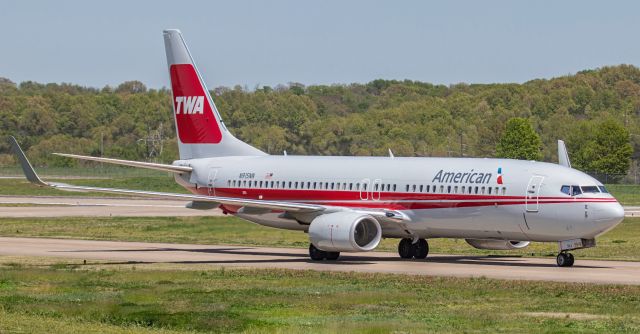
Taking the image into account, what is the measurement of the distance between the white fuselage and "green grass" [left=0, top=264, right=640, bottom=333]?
5.30 m

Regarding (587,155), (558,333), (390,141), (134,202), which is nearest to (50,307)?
(558,333)

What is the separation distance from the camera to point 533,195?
40406 millimetres

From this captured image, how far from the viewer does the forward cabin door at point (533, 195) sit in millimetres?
40312

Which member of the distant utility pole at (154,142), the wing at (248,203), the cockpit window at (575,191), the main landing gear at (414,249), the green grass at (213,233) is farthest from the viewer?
the distant utility pole at (154,142)

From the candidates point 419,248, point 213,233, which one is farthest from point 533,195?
point 213,233

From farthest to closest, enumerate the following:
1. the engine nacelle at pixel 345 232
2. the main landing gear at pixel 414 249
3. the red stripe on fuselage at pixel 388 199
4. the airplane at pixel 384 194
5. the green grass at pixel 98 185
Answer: the green grass at pixel 98 185 → the main landing gear at pixel 414 249 → the engine nacelle at pixel 345 232 → the red stripe on fuselage at pixel 388 199 → the airplane at pixel 384 194

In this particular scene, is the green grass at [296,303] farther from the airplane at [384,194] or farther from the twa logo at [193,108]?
the twa logo at [193,108]

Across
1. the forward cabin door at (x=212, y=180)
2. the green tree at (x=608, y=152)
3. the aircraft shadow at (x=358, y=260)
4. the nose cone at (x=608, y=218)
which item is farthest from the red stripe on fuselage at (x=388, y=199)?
the green tree at (x=608, y=152)

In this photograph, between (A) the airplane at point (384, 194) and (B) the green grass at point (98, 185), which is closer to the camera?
(A) the airplane at point (384, 194)

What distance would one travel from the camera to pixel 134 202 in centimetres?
9812

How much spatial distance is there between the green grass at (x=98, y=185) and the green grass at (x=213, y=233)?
37.8m

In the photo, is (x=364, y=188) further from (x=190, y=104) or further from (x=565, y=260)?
(x=190, y=104)

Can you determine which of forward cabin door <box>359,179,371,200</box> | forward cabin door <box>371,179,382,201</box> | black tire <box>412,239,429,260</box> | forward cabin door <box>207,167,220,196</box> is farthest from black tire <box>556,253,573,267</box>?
forward cabin door <box>207,167,220,196</box>

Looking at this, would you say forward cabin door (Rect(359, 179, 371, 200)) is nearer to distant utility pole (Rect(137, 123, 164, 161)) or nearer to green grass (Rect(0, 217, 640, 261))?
green grass (Rect(0, 217, 640, 261))
